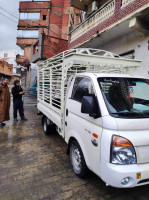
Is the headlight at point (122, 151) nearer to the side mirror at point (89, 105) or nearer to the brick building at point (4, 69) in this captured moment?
the side mirror at point (89, 105)

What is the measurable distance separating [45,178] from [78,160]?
0.71 meters

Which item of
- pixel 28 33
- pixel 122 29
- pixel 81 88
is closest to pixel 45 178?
pixel 81 88

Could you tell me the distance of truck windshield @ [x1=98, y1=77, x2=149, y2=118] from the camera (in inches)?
90.7

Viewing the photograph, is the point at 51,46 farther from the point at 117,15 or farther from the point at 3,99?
the point at 3,99

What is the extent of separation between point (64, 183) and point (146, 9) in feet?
20.7

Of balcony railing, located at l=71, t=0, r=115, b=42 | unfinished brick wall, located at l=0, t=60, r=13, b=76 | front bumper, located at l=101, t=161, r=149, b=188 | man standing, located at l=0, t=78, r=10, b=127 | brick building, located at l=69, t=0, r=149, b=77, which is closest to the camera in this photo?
front bumper, located at l=101, t=161, r=149, b=188

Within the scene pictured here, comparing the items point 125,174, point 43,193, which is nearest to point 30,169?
point 43,193

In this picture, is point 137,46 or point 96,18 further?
point 96,18

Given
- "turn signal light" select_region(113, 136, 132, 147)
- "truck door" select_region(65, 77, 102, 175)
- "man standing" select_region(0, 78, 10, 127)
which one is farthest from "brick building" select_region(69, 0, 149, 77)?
"man standing" select_region(0, 78, 10, 127)

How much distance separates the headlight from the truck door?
0.25 m

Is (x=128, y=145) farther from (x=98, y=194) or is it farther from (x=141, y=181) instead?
(x=98, y=194)

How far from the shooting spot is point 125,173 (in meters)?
1.91

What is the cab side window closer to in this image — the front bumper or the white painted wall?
the front bumper

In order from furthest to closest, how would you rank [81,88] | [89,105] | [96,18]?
[96,18], [81,88], [89,105]
